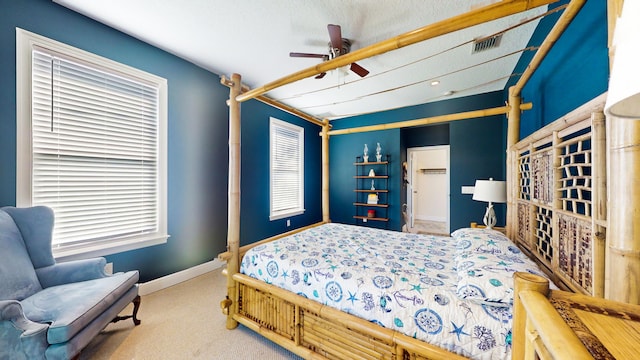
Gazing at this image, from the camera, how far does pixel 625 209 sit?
28.2 inches

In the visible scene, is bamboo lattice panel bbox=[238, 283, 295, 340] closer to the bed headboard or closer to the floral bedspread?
the floral bedspread

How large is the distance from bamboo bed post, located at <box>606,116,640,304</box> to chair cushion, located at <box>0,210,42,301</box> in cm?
306

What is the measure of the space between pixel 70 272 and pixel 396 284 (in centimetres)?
247

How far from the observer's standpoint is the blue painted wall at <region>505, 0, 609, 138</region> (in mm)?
1224

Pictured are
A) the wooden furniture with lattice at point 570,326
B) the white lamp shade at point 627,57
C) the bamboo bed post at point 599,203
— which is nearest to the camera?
the white lamp shade at point 627,57

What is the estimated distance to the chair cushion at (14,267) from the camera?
1421 mm

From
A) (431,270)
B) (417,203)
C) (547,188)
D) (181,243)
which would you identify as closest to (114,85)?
Answer: (181,243)

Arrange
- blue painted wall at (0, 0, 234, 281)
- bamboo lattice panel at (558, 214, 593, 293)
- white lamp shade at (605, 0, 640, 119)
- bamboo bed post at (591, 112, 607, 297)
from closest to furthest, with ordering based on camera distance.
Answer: white lamp shade at (605, 0, 640, 119), bamboo bed post at (591, 112, 607, 297), bamboo lattice panel at (558, 214, 593, 293), blue painted wall at (0, 0, 234, 281)

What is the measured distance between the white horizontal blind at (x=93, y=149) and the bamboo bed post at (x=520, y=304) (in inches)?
124

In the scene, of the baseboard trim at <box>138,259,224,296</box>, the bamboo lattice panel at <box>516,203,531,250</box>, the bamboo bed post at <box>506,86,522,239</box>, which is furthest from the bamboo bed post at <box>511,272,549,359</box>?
the baseboard trim at <box>138,259,224,296</box>

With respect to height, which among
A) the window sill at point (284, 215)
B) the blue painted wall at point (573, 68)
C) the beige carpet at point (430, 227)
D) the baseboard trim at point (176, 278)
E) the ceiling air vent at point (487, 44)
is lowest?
the beige carpet at point (430, 227)

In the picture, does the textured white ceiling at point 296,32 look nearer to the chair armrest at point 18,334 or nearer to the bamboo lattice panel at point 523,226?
the bamboo lattice panel at point 523,226

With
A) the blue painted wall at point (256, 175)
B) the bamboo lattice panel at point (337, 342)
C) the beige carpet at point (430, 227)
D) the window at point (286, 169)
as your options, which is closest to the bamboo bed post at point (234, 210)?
the bamboo lattice panel at point (337, 342)

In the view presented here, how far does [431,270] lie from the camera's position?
1.55 metres
